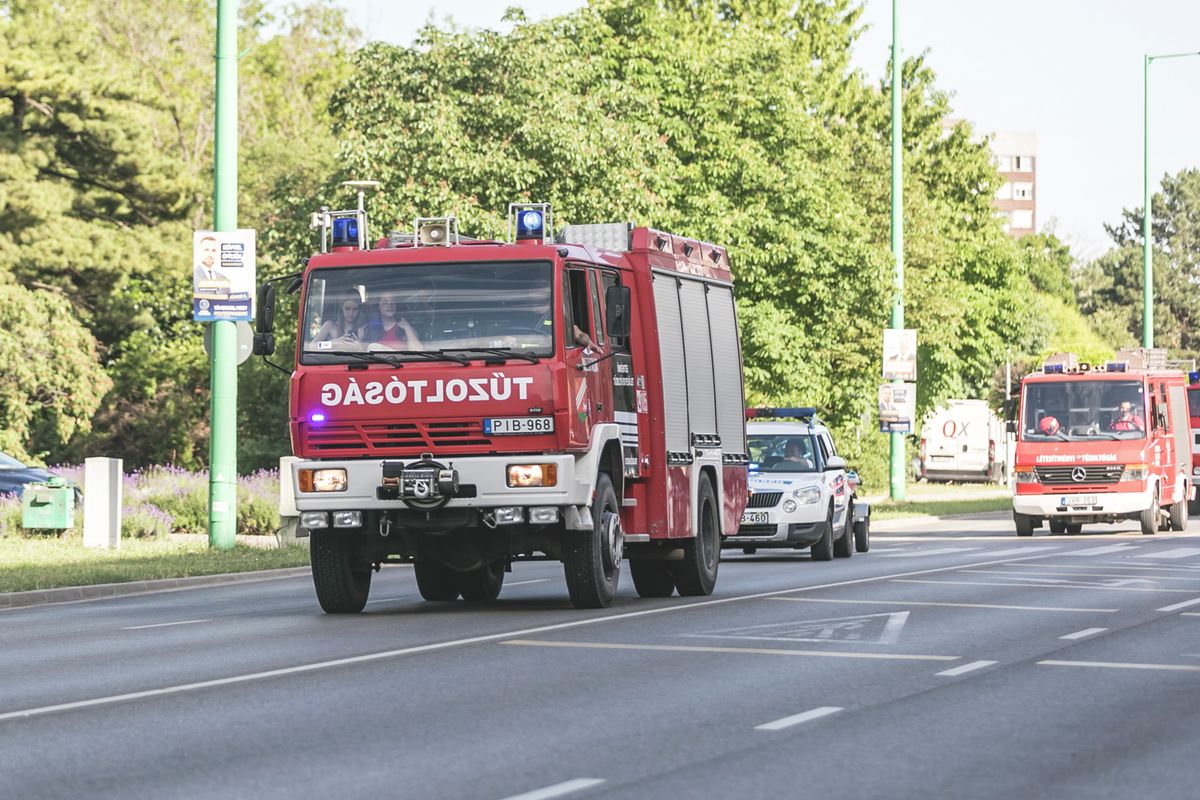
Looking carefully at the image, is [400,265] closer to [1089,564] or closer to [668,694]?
[668,694]

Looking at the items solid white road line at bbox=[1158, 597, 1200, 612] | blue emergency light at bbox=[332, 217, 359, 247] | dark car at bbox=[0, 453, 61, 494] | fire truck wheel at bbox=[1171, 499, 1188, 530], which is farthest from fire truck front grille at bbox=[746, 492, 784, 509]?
dark car at bbox=[0, 453, 61, 494]

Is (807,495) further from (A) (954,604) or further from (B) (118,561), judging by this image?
(B) (118,561)

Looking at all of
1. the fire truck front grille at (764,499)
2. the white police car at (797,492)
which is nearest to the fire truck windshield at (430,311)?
the white police car at (797,492)

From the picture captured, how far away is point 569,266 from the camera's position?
16.8m

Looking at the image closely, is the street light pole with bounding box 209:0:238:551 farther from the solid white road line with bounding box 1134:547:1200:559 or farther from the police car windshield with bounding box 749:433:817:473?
the solid white road line with bounding box 1134:547:1200:559

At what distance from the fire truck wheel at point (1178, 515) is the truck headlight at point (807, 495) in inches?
468

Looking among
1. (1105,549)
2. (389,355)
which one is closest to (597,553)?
(389,355)

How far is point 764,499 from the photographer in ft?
86.0

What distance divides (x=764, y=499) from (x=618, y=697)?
1499 centimetres

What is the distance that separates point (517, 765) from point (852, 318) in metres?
38.5

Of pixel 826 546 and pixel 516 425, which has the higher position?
pixel 516 425

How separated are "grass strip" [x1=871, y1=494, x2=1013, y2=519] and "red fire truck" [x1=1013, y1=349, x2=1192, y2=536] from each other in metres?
5.94

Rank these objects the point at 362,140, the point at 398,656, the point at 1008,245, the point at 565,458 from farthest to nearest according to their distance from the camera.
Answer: the point at 1008,245
the point at 362,140
the point at 565,458
the point at 398,656

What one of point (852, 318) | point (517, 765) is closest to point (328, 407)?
point (517, 765)
